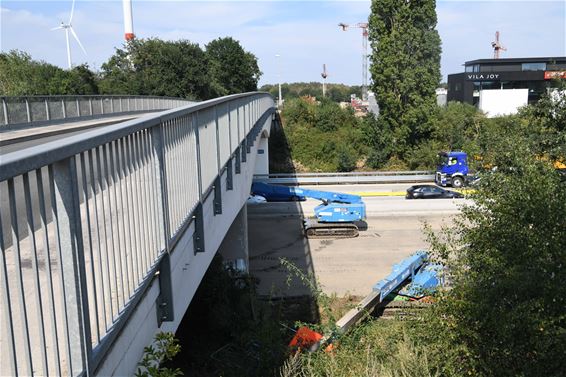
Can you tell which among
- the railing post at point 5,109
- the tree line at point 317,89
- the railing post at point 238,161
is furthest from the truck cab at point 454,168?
the tree line at point 317,89

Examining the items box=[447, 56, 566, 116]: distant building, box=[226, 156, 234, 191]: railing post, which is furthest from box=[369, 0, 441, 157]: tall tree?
box=[226, 156, 234, 191]: railing post

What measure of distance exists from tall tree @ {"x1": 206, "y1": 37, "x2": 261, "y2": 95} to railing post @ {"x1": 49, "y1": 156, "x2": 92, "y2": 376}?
6887cm

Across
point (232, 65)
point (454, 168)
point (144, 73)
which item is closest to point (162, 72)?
point (144, 73)

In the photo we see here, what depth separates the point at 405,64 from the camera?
43.2 metres

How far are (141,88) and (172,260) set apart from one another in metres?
56.9

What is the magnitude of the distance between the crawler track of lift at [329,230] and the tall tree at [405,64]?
2075 cm

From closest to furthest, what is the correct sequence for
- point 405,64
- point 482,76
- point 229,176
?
point 229,176 < point 405,64 < point 482,76

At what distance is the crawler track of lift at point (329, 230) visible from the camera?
84.3 ft

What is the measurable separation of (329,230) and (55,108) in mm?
14298

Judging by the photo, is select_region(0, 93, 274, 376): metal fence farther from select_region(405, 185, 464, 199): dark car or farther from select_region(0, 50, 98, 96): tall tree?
select_region(0, 50, 98, 96): tall tree

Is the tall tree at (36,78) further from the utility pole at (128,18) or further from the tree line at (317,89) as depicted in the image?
the tree line at (317,89)

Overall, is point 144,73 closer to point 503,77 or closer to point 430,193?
point 430,193

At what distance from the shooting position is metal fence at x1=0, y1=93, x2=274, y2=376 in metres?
2.27

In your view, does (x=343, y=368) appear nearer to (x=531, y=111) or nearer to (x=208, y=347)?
(x=208, y=347)
